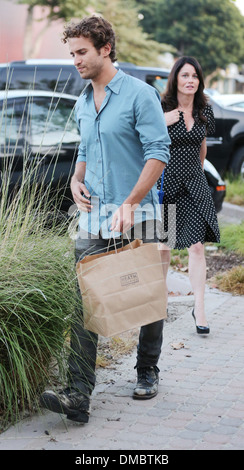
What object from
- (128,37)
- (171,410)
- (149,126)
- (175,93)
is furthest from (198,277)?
(128,37)

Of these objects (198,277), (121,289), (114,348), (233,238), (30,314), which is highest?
(121,289)

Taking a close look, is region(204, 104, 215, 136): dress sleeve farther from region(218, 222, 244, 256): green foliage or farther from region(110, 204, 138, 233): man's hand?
region(218, 222, 244, 256): green foliage

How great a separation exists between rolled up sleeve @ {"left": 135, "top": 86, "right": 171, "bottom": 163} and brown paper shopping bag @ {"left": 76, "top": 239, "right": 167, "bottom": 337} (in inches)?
18.4

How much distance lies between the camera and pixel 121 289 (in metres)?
3.49

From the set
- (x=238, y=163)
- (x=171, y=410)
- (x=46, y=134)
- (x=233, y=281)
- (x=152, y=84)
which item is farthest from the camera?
(x=238, y=163)

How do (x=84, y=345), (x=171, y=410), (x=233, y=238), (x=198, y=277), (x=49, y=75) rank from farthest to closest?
(x=49, y=75)
(x=233, y=238)
(x=198, y=277)
(x=171, y=410)
(x=84, y=345)

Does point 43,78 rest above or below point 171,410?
above

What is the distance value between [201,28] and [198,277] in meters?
61.4

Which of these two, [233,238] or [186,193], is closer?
[186,193]

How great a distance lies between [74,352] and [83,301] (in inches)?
12.0

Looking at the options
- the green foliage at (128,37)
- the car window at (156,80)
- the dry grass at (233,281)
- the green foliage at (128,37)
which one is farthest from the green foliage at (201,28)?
the dry grass at (233,281)

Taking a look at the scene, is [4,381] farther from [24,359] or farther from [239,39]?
[239,39]

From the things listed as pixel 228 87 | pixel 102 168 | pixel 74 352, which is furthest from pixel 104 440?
pixel 228 87

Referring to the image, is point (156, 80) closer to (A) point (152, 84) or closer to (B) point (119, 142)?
(A) point (152, 84)
